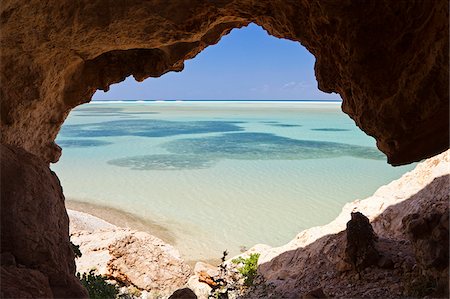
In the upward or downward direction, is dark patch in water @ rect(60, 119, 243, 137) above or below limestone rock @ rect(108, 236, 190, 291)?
above

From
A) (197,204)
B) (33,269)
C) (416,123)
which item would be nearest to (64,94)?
(33,269)

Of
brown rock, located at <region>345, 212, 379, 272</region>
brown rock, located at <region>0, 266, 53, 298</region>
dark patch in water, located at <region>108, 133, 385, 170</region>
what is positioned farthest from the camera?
dark patch in water, located at <region>108, 133, 385, 170</region>

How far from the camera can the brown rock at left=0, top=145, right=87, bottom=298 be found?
3885 millimetres

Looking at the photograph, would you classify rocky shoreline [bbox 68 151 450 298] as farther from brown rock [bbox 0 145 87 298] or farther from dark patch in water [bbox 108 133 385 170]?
dark patch in water [bbox 108 133 385 170]

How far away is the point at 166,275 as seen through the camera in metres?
9.98

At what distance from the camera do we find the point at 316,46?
20.0 feet

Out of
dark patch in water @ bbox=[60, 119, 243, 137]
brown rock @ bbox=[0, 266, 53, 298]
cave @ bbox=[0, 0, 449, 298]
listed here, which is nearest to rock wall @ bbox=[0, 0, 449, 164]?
cave @ bbox=[0, 0, 449, 298]

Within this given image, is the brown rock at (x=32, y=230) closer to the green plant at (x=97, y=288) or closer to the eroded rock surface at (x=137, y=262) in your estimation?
the green plant at (x=97, y=288)

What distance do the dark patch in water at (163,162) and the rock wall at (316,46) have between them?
18566mm

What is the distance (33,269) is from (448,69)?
590 cm

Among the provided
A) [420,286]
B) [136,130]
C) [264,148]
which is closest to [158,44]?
[420,286]

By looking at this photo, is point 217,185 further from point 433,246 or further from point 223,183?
point 433,246

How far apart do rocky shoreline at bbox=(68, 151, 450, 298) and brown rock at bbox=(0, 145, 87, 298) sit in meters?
4.39

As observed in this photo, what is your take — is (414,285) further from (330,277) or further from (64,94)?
(64,94)
